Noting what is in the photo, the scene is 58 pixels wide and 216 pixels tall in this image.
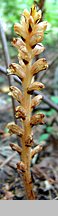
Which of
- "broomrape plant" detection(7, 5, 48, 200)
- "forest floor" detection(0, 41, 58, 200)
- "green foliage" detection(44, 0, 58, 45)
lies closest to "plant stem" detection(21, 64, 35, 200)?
"broomrape plant" detection(7, 5, 48, 200)

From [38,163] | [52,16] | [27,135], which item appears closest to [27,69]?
[27,135]

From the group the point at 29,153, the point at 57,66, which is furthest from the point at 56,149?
the point at 57,66

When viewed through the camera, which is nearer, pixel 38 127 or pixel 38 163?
pixel 38 163

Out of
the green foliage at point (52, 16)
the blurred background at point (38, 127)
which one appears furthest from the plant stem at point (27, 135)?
the green foliage at point (52, 16)

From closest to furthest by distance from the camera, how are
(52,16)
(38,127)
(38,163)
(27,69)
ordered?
1. (27,69)
2. (38,163)
3. (52,16)
4. (38,127)

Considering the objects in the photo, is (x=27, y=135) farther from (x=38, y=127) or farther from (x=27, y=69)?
(x=38, y=127)

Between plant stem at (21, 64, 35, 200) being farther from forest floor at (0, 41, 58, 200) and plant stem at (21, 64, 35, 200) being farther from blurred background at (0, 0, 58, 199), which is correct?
blurred background at (0, 0, 58, 199)

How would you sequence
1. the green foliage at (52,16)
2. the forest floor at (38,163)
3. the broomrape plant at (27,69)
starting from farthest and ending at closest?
the green foliage at (52,16), the forest floor at (38,163), the broomrape plant at (27,69)

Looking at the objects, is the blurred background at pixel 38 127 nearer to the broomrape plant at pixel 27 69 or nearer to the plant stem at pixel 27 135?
the plant stem at pixel 27 135

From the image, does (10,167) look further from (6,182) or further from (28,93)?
(28,93)
